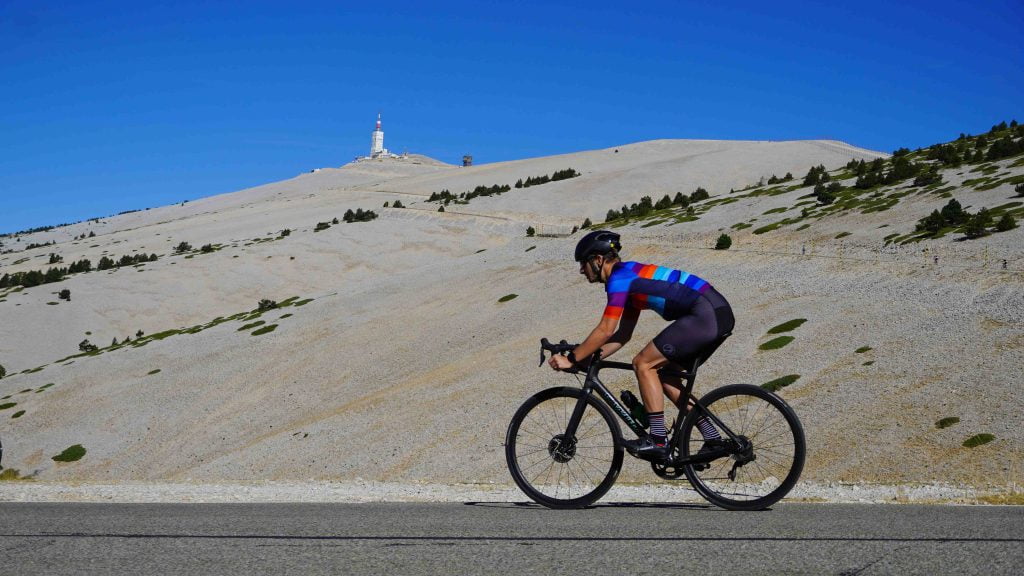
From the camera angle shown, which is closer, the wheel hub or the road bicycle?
the road bicycle

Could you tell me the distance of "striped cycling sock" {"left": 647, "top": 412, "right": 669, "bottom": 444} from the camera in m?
8.39

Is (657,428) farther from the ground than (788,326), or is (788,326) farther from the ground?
(657,428)

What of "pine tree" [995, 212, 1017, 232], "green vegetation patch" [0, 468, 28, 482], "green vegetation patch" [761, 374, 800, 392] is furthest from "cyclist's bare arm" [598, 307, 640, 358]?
"pine tree" [995, 212, 1017, 232]

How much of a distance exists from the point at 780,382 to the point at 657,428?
20.9 meters

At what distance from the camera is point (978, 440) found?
20.9m

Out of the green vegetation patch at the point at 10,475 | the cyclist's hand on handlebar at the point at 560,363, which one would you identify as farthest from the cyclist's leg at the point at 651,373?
the green vegetation patch at the point at 10,475

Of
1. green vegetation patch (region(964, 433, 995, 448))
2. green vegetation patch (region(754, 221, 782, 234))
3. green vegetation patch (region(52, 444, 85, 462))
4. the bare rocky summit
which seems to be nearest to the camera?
green vegetation patch (region(964, 433, 995, 448))

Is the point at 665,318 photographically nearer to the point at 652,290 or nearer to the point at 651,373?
the point at 652,290

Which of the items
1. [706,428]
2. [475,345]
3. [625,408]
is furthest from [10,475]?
[706,428]

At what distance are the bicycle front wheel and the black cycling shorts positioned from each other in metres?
0.99

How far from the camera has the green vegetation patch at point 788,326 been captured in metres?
33.3

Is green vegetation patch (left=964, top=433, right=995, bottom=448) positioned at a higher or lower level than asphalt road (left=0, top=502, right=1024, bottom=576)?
→ lower

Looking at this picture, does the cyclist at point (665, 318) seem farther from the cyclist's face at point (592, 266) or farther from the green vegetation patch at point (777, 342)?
the green vegetation patch at point (777, 342)

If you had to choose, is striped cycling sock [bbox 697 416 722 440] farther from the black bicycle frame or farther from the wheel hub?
the wheel hub
